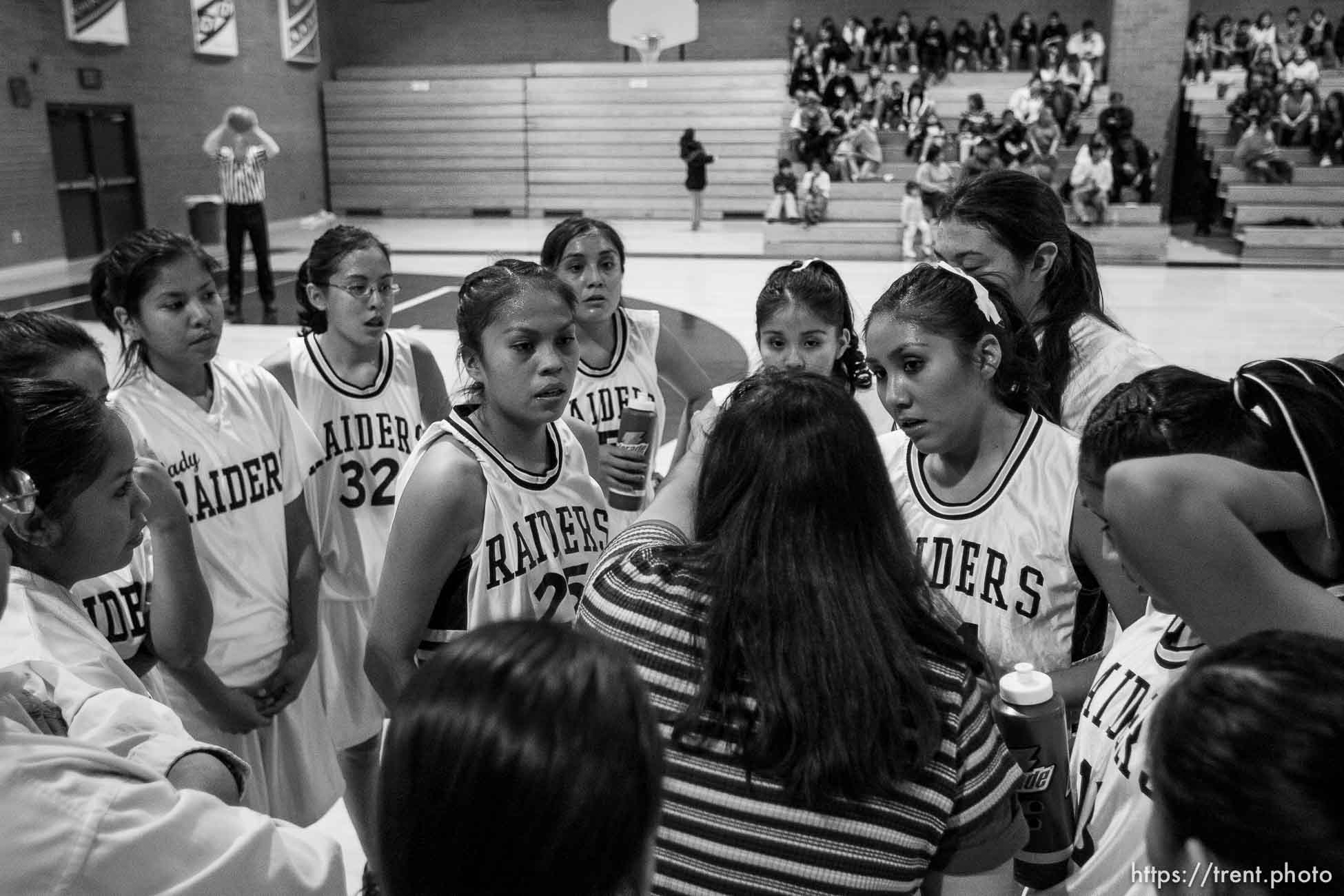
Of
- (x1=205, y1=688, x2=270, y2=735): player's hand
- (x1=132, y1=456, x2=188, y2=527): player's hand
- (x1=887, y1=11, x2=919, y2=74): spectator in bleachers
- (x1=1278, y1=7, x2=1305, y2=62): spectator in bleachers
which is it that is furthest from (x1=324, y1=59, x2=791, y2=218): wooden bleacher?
(x1=132, y1=456, x2=188, y2=527): player's hand

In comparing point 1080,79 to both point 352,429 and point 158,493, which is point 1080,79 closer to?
point 352,429

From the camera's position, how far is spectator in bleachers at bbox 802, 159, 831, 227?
1728cm

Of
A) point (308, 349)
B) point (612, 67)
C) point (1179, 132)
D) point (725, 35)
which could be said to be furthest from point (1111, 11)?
point (308, 349)

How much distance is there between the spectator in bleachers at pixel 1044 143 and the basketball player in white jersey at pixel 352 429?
52.0ft

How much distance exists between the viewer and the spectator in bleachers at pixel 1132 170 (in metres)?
17.0

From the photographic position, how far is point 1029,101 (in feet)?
62.4

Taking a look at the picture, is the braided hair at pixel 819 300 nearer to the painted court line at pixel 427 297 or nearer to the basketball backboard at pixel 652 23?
the painted court line at pixel 427 297

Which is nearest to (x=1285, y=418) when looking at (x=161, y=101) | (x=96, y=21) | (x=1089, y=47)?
(x=96, y=21)

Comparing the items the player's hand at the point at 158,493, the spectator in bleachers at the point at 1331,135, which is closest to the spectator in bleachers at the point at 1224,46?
the spectator in bleachers at the point at 1331,135

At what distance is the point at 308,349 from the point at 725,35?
22.6 meters

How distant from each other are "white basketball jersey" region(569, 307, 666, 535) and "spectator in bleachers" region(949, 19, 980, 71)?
20981 millimetres

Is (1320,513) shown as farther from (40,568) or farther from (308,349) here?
(308,349)

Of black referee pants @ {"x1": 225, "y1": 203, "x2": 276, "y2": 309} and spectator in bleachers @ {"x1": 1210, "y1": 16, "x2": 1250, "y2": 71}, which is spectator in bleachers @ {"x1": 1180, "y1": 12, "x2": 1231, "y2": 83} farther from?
black referee pants @ {"x1": 225, "y1": 203, "x2": 276, "y2": 309}

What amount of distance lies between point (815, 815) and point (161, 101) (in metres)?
20.1
